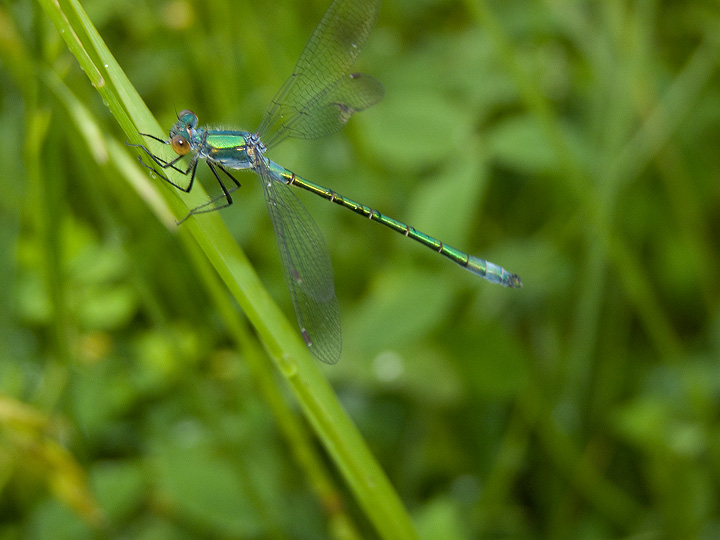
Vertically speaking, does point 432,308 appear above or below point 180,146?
below

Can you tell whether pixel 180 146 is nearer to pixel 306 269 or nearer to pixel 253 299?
pixel 306 269

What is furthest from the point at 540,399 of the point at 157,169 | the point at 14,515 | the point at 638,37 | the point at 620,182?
the point at 14,515

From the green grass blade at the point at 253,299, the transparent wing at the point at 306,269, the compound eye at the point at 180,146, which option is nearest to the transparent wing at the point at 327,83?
the transparent wing at the point at 306,269

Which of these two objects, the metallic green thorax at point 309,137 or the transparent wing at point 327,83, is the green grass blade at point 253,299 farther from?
the transparent wing at point 327,83

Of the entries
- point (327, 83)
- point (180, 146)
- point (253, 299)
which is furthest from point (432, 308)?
point (253, 299)

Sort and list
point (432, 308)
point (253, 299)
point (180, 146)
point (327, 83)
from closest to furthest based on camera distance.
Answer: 1. point (253, 299)
2. point (180, 146)
3. point (327, 83)
4. point (432, 308)

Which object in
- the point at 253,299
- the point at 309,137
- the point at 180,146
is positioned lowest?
the point at 253,299

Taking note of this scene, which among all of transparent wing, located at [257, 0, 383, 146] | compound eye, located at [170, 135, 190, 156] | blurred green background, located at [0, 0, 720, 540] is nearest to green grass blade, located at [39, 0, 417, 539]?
compound eye, located at [170, 135, 190, 156]

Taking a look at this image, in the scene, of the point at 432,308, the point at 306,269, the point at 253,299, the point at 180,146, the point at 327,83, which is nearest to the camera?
the point at 253,299
